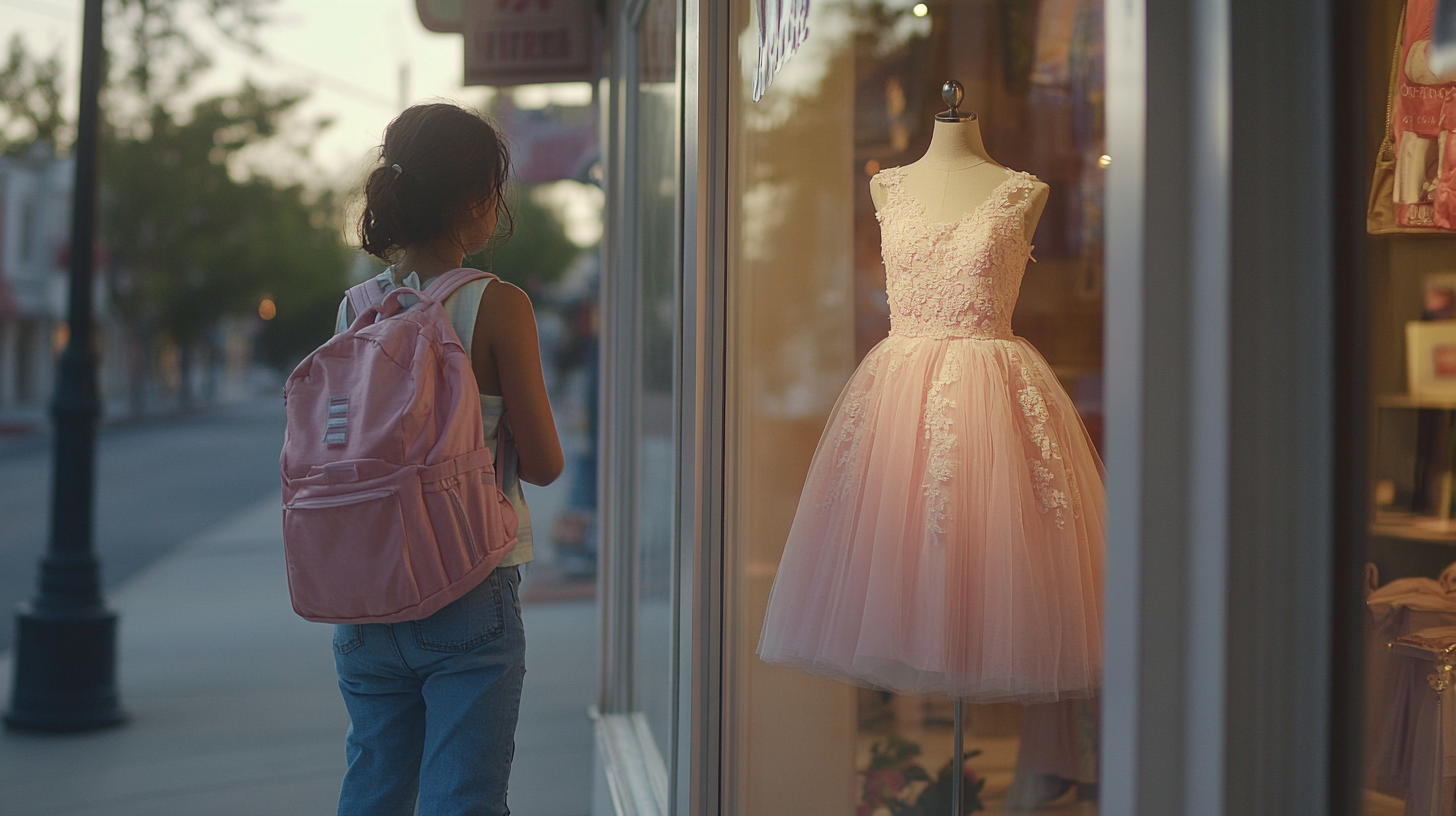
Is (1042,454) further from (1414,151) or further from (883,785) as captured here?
(883,785)

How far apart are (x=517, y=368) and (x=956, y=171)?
3.12 ft

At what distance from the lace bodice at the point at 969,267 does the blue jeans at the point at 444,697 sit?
3.05 feet

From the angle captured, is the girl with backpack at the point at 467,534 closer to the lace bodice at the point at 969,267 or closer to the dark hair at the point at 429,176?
the dark hair at the point at 429,176

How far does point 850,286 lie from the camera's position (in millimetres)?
2787

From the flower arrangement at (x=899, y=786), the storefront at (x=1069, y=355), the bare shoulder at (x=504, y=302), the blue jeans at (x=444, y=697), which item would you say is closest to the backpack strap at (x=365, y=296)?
the bare shoulder at (x=504, y=302)

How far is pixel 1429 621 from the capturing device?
4.05 ft

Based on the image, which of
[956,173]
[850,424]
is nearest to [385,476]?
[850,424]

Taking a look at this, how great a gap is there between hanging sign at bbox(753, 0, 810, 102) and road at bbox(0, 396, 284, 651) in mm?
5685

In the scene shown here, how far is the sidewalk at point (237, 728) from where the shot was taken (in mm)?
3389

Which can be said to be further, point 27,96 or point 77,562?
point 27,96

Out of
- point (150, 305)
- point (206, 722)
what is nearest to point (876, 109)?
point (206, 722)

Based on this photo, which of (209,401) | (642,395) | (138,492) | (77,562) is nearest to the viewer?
(642,395)

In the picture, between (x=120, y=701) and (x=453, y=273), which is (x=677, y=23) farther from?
(x=120, y=701)

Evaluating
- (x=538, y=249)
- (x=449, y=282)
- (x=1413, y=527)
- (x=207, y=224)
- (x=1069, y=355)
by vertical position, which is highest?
(x=538, y=249)
